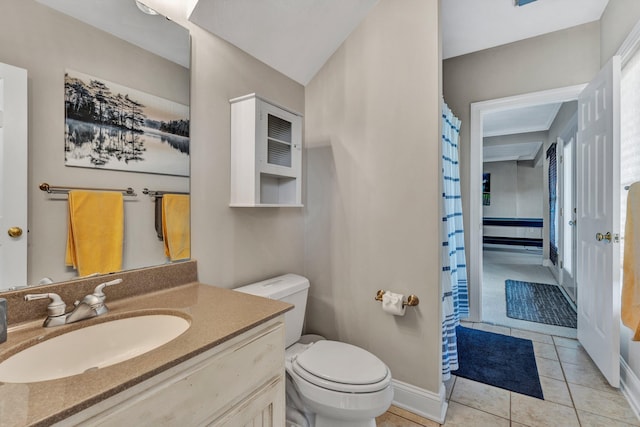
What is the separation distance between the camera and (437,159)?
5.18 ft

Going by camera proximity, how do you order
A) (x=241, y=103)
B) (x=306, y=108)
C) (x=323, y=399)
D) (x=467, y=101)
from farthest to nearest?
1. (x=467, y=101)
2. (x=306, y=108)
3. (x=241, y=103)
4. (x=323, y=399)

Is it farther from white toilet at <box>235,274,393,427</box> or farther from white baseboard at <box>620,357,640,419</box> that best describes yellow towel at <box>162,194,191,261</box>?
white baseboard at <box>620,357,640,419</box>

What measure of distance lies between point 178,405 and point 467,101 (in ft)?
10.4

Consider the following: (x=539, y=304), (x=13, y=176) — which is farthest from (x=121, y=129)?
(x=539, y=304)

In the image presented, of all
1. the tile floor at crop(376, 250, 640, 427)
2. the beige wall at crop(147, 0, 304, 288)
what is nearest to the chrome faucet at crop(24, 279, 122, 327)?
the beige wall at crop(147, 0, 304, 288)

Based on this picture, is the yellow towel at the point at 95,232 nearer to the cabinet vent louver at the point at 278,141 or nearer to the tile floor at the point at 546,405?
the cabinet vent louver at the point at 278,141

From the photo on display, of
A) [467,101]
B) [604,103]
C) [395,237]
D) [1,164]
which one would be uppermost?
[467,101]

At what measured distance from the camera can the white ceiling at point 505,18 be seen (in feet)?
7.05

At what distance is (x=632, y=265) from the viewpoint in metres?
1.49

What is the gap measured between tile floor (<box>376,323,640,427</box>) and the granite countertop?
1.14 m

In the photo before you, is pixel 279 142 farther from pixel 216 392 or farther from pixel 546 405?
pixel 546 405

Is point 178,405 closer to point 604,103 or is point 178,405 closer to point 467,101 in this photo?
point 604,103

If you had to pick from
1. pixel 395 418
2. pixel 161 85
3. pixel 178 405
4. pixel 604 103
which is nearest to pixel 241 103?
pixel 161 85

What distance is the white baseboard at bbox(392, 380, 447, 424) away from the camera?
1.60m
